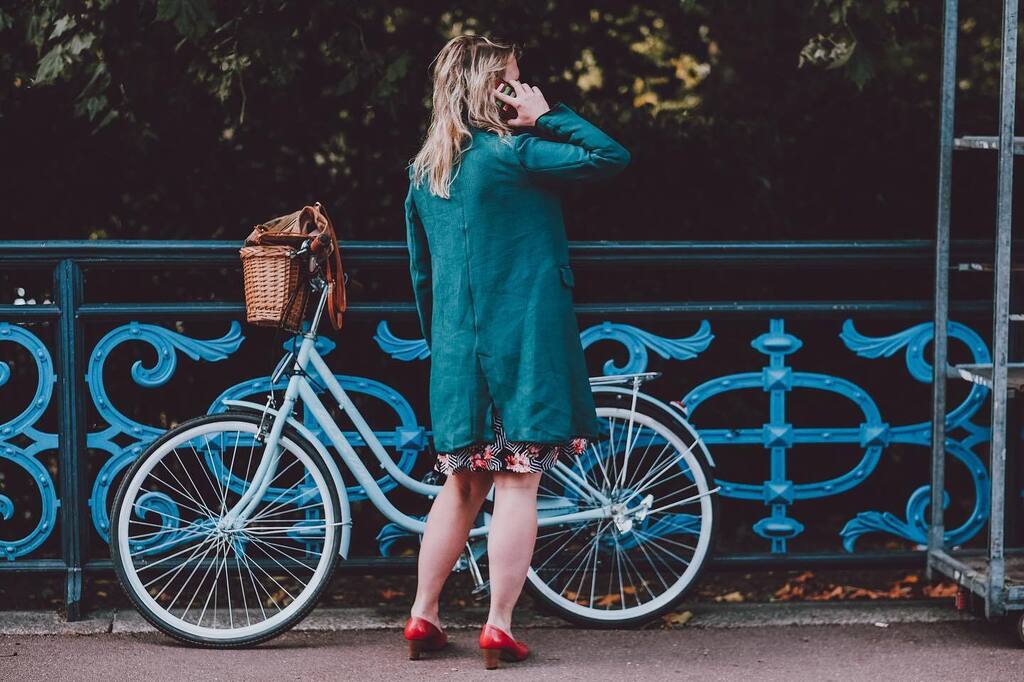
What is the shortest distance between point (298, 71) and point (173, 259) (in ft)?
4.44

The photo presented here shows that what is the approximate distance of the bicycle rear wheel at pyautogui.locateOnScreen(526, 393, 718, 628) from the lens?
5008 millimetres

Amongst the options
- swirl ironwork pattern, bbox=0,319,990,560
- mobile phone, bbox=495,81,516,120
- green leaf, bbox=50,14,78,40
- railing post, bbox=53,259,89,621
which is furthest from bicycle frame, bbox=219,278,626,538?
green leaf, bbox=50,14,78,40

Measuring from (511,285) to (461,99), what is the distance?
22.8 inches

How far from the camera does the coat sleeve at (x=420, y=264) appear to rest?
4.62 metres

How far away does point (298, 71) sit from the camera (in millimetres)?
6090

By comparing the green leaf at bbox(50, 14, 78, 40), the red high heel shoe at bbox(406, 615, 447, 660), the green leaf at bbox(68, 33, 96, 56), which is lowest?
the red high heel shoe at bbox(406, 615, 447, 660)

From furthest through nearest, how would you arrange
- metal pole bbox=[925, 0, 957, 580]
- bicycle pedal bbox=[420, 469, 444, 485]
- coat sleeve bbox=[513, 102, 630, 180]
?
metal pole bbox=[925, 0, 957, 580] → bicycle pedal bbox=[420, 469, 444, 485] → coat sleeve bbox=[513, 102, 630, 180]

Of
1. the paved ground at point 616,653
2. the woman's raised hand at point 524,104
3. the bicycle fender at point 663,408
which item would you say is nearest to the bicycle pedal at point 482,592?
the paved ground at point 616,653

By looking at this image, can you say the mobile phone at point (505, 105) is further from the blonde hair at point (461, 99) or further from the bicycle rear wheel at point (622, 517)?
the bicycle rear wheel at point (622, 517)

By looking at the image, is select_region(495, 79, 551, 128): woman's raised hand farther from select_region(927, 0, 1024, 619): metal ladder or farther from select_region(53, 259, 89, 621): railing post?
select_region(53, 259, 89, 621): railing post

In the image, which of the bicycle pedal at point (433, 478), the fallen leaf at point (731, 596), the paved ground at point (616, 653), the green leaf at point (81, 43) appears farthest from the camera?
the fallen leaf at point (731, 596)

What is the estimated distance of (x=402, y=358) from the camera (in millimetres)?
5184

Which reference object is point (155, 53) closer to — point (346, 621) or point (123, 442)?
point (123, 442)

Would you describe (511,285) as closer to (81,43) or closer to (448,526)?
(448,526)
